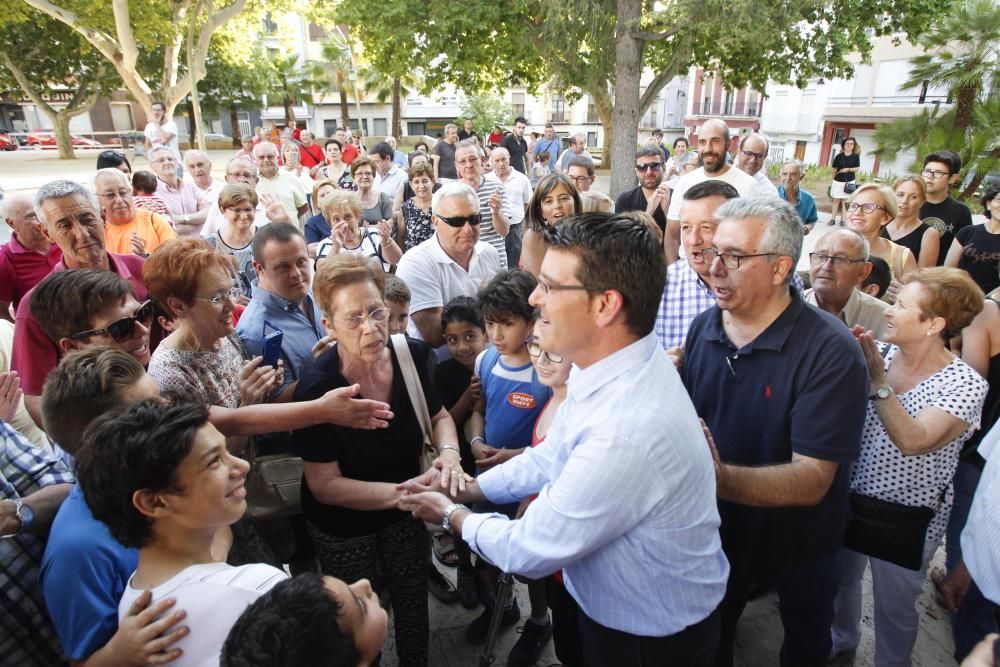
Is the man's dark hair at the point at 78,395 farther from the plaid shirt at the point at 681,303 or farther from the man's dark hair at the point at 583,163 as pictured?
the man's dark hair at the point at 583,163

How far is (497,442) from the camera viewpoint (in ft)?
8.96

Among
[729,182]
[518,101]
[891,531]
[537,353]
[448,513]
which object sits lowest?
[891,531]

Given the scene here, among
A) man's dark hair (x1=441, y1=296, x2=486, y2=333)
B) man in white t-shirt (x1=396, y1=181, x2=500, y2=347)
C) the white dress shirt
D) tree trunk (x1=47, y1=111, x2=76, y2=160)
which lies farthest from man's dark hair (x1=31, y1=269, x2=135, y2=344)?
tree trunk (x1=47, y1=111, x2=76, y2=160)

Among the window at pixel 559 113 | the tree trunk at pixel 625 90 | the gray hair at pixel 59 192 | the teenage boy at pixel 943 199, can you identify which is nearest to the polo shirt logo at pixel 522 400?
the gray hair at pixel 59 192

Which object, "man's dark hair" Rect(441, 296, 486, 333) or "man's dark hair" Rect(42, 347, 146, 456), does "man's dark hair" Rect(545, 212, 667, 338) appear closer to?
"man's dark hair" Rect(42, 347, 146, 456)

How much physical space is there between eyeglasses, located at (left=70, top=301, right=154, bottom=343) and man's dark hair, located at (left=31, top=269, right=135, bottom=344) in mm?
26

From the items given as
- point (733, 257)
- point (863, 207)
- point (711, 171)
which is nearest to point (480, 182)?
point (711, 171)

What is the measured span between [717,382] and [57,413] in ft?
7.23

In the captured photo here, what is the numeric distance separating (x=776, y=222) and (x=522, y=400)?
49.6 inches

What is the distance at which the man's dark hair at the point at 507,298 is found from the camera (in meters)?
2.58

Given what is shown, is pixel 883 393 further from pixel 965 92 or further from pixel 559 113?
pixel 559 113

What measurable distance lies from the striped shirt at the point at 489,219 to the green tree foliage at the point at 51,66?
30496 millimetres

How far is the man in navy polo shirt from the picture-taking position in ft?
6.30

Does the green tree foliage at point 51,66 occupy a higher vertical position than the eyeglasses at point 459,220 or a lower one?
higher
